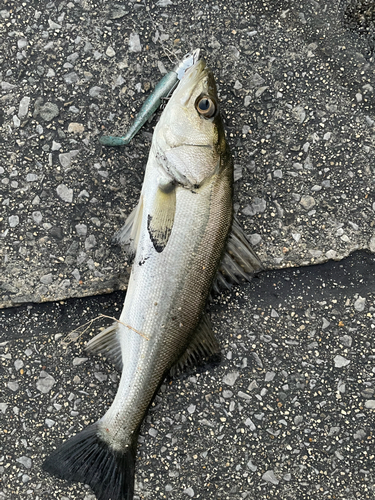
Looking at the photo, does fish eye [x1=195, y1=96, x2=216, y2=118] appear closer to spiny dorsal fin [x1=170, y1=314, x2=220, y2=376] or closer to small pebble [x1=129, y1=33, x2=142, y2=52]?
small pebble [x1=129, y1=33, x2=142, y2=52]

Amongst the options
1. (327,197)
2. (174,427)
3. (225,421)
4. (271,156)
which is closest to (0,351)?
(174,427)

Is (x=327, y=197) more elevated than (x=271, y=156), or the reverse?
(x=271, y=156)

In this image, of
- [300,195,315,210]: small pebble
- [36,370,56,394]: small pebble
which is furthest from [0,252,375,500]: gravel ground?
[300,195,315,210]: small pebble

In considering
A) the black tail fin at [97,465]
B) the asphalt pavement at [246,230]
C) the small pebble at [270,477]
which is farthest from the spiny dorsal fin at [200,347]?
the small pebble at [270,477]

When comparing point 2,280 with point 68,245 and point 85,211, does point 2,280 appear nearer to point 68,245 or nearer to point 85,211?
point 68,245

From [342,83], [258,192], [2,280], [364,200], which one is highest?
[2,280]

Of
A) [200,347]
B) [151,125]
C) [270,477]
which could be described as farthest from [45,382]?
[151,125]
